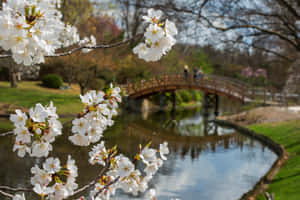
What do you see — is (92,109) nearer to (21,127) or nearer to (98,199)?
(21,127)

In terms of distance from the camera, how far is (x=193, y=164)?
32.2 feet

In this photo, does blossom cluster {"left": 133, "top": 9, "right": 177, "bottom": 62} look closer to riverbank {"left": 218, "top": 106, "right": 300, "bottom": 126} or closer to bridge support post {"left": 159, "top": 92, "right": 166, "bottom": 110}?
riverbank {"left": 218, "top": 106, "right": 300, "bottom": 126}

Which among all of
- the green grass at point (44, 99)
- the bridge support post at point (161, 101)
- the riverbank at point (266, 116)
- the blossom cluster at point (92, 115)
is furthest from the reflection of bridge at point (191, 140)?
the bridge support post at point (161, 101)

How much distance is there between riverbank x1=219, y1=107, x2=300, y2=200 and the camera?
20.1ft

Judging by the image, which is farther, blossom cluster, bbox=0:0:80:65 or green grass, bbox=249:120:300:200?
green grass, bbox=249:120:300:200

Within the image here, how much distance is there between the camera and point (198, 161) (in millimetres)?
10336

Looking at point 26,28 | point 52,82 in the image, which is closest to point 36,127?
point 26,28

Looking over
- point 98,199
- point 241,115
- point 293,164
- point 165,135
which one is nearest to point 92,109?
point 98,199

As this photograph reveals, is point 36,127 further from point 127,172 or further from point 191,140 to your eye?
point 191,140

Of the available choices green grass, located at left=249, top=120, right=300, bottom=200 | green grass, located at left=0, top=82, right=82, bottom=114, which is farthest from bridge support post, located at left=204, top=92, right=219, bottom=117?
green grass, located at left=0, top=82, right=82, bottom=114

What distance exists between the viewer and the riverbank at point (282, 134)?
612 centimetres

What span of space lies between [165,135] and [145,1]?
24.0 feet

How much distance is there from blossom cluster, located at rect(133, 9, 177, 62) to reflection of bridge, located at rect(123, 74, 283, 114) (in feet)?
66.6

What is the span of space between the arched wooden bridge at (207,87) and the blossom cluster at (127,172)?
1963cm
